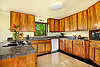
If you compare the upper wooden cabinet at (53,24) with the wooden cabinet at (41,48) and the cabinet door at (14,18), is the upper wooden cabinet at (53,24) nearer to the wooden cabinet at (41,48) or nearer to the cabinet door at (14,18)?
the wooden cabinet at (41,48)

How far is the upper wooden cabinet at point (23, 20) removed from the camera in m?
2.95

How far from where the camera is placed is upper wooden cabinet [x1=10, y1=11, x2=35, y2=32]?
2.95m

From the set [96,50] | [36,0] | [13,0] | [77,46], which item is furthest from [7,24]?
[96,50]

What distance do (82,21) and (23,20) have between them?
3.22m

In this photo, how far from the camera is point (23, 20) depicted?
3.19 meters

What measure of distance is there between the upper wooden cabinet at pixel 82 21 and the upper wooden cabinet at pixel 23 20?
2729 mm

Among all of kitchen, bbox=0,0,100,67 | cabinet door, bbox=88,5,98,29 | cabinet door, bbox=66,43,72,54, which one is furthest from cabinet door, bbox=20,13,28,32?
cabinet door, bbox=88,5,98,29

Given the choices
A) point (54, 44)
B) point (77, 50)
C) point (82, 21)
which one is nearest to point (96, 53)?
point (77, 50)

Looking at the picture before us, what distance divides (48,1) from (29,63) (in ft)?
7.00

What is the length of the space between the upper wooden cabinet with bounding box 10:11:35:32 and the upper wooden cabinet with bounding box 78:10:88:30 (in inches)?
107

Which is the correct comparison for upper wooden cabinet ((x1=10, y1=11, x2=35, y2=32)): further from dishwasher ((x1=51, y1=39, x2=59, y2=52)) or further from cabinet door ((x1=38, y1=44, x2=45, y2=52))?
dishwasher ((x1=51, y1=39, x2=59, y2=52))

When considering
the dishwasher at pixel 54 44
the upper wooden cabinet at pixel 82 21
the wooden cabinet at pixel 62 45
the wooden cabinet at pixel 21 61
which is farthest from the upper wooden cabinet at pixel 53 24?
the wooden cabinet at pixel 21 61

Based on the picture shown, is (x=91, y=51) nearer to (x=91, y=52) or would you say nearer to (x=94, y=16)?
(x=91, y=52)

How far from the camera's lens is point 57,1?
2162 mm
